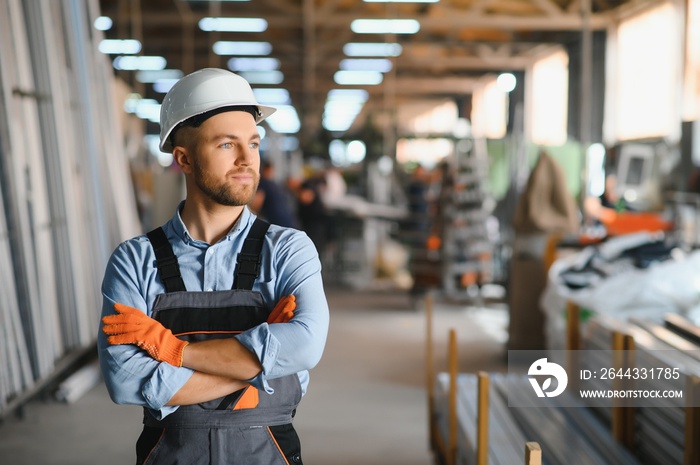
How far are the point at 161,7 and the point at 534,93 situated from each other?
9.86 m

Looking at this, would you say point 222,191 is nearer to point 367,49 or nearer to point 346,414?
point 346,414

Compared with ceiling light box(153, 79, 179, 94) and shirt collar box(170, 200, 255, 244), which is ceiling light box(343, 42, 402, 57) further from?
shirt collar box(170, 200, 255, 244)

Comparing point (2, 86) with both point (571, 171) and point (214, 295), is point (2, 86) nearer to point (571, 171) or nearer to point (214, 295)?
point (214, 295)

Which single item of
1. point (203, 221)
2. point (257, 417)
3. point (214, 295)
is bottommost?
point (257, 417)

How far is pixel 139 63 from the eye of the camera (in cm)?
2059

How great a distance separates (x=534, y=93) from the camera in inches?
791

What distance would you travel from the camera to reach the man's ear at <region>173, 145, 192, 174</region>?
1.87 m

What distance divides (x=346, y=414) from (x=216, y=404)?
3521mm

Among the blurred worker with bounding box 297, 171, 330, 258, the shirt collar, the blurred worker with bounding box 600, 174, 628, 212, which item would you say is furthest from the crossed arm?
the blurred worker with bounding box 297, 171, 330, 258

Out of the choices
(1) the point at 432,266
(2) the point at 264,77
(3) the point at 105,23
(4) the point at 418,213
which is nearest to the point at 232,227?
(1) the point at 432,266

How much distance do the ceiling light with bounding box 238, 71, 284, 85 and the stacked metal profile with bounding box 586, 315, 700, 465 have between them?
20.8 m

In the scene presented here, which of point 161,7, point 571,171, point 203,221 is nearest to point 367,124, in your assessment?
point 571,171

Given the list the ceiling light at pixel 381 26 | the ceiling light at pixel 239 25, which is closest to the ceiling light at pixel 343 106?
the ceiling light at pixel 239 25

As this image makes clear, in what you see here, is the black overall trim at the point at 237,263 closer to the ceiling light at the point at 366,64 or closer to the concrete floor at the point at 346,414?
the concrete floor at the point at 346,414
